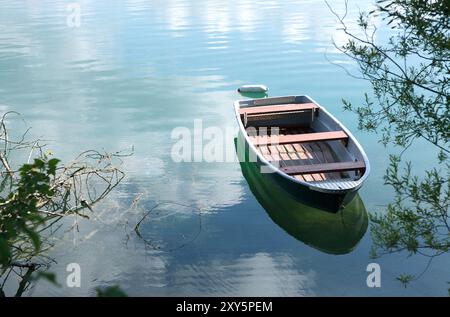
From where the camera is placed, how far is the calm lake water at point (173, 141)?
291 inches

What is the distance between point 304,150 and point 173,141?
3627 millimetres

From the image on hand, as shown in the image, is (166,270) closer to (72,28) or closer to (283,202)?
(283,202)

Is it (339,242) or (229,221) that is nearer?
(339,242)

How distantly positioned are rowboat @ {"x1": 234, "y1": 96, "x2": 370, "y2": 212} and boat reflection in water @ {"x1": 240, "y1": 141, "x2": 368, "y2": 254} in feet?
1.46

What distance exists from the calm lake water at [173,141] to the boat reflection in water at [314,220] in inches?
1.1

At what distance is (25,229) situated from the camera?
227 centimetres

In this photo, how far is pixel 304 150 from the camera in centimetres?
1018

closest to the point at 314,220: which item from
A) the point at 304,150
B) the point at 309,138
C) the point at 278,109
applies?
the point at 309,138

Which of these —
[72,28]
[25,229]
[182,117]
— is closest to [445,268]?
[25,229]

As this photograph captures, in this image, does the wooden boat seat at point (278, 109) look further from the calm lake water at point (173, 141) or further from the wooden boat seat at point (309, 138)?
the wooden boat seat at point (309, 138)

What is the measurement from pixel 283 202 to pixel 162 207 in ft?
6.79

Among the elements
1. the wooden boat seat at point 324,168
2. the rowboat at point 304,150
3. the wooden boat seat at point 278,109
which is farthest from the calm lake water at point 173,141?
the wooden boat seat at point 278,109

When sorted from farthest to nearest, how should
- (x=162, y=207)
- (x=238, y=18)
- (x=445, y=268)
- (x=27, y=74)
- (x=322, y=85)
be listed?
(x=238, y=18), (x=27, y=74), (x=322, y=85), (x=162, y=207), (x=445, y=268)

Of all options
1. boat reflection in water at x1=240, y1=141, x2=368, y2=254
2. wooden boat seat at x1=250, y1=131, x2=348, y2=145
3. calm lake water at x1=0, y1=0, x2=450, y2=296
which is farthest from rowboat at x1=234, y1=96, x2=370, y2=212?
calm lake water at x1=0, y1=0, x2=450, y2=296
